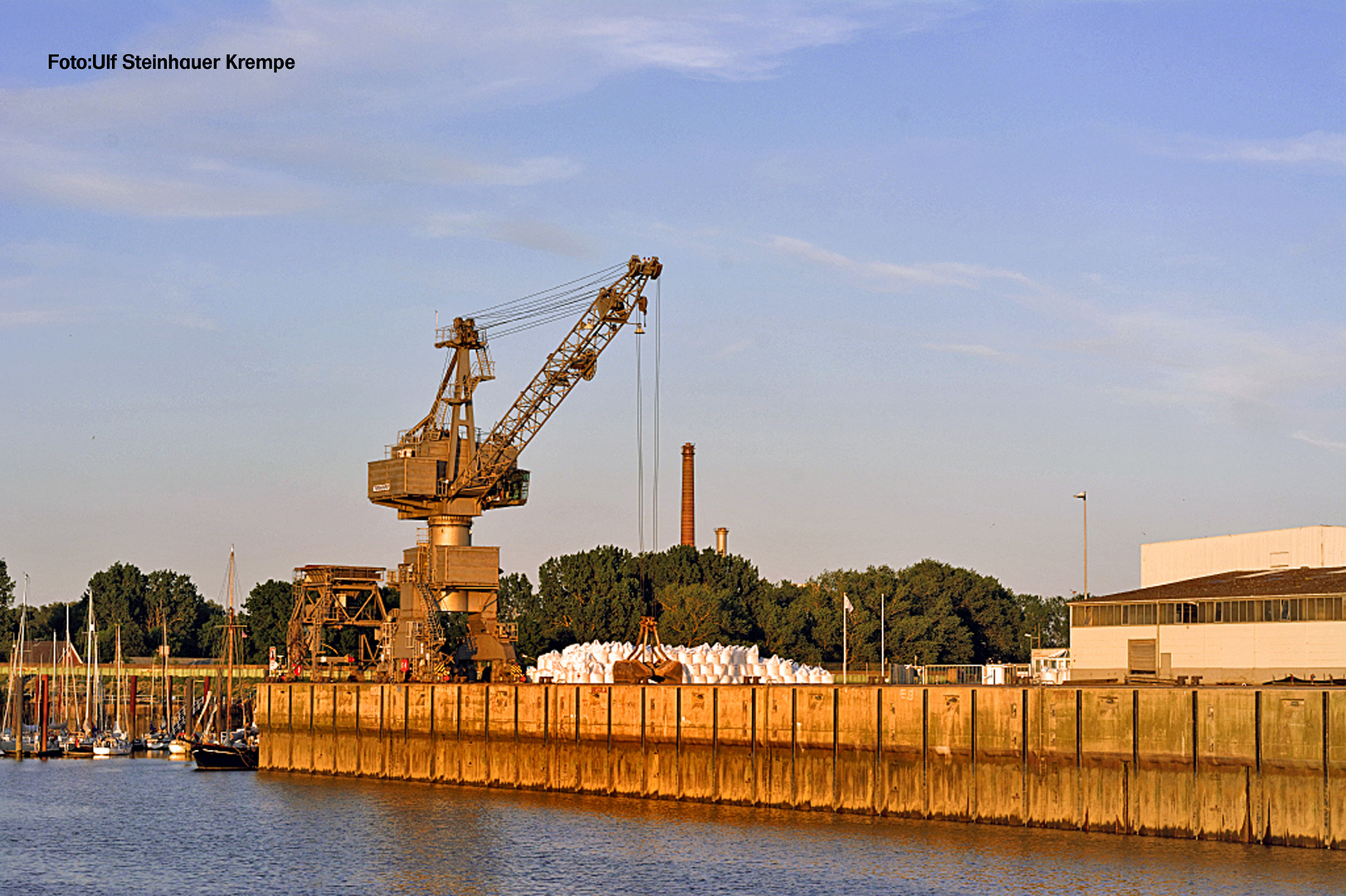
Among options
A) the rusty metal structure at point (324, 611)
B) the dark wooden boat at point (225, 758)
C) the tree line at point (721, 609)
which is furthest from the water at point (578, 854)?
the tree line at point (721, 609)

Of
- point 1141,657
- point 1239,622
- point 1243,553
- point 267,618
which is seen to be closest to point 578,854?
point 1141,657

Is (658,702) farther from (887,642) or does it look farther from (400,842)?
(887,642)

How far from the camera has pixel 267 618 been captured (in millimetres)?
177500

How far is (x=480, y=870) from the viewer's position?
61250 mm

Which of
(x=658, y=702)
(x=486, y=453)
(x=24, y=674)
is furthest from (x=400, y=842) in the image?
(x=24, y=674)

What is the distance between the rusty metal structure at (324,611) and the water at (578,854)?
3489 cm

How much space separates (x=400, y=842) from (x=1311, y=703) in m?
37.5

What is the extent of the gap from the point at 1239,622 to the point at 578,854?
31.8 m

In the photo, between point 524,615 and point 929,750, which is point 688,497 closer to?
point 524,615

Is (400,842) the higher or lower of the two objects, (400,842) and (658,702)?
the lower

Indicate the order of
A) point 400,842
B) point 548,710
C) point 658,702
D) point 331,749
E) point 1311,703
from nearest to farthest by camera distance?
point 1311,703 → point 400,842 → point 658,702 → point 548,710 → point 331,749

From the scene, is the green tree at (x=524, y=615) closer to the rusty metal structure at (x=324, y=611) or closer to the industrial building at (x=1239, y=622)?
the rusty metal structure at (x=324, y=611)

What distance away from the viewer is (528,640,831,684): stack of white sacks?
105500 mm

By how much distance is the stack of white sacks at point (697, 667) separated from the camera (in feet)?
346
